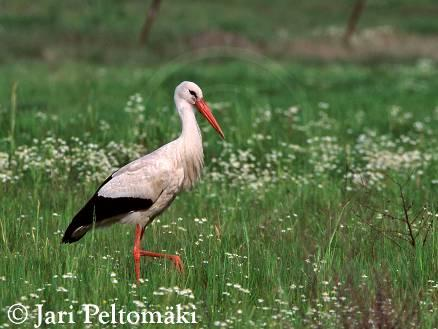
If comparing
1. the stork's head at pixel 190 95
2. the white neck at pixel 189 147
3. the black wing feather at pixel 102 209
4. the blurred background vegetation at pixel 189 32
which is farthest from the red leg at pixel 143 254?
the blurred background vegetation at pixel 189 32

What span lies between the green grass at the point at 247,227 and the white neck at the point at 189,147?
56 centimetres

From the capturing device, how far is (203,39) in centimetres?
3033

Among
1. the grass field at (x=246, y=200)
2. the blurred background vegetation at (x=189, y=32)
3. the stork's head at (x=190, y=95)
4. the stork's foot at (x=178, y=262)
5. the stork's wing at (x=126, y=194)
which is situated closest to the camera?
the grass field at (x=246, y=200)

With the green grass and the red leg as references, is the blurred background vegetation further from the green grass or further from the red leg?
the red leg

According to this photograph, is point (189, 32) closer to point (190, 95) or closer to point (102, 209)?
point (190, 95)

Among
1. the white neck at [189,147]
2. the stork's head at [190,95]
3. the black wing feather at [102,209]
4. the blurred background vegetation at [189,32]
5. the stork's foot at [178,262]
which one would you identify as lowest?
the stork's foot at [178,262]

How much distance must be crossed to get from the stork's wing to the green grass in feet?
0.62

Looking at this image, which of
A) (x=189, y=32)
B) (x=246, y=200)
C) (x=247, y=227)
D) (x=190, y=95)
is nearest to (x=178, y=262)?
(x=190, y=95)

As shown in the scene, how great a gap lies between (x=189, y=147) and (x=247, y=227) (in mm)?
1282

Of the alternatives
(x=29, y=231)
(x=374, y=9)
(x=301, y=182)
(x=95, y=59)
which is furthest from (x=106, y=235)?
(x=374, y=9)

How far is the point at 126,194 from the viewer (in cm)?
696

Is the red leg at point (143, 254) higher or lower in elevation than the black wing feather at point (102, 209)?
lower

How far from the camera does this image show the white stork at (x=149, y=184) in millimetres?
6863

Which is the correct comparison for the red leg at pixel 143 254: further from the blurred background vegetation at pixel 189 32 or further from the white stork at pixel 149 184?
the blurred background vegetation at pixel 189 32
